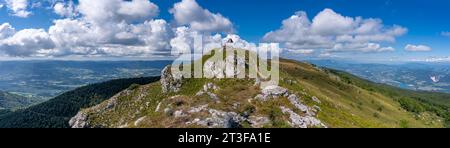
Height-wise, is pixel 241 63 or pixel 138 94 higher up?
pixel 241 63

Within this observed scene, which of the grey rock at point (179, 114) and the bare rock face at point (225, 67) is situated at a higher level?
the bare rock face at point (225, 67)

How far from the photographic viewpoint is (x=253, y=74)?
5153 inches

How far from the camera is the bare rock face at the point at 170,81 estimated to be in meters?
166

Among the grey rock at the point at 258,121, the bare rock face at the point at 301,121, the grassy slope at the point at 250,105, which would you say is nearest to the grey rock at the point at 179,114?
the grassy slope at the point at 250,105

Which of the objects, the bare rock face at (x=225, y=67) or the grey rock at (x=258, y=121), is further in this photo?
the bare rock face at (x=225, y=67)

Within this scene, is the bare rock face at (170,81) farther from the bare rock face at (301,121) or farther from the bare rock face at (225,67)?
the bare rock face at (301,121)

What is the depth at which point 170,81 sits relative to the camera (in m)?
174

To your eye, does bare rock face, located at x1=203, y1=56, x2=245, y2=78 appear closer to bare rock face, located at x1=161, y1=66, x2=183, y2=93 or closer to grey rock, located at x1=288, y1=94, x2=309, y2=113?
bare rock face, located at x1=161, y1=66, x2=183, y2=93

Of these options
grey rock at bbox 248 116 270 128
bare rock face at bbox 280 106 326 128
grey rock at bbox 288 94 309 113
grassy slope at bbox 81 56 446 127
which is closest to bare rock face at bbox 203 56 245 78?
grassy slope at bbox 81 56 446 127

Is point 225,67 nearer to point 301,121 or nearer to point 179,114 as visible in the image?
point 301,121

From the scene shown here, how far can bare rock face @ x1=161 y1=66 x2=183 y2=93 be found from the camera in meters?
166
